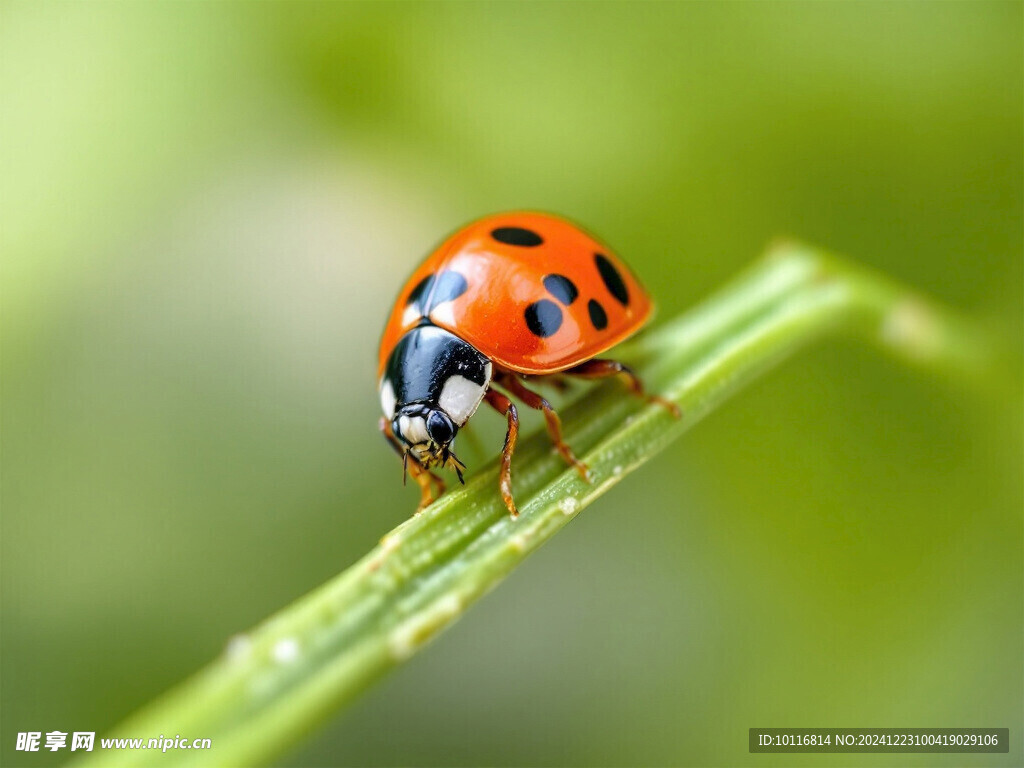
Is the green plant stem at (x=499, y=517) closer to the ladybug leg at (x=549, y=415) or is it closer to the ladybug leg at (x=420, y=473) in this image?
the ladybug leg at (x=549, y=415)

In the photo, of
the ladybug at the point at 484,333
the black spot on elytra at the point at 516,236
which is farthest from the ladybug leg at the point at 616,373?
the black spot on elytra at the point at 516,236

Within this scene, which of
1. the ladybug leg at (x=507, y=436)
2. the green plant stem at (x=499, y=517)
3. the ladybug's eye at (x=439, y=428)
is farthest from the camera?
the ladybug's eye at (x=439, y=428)

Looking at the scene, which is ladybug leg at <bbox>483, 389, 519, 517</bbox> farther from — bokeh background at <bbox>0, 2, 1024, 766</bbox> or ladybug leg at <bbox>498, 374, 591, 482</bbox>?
bokeh background at <bbox>0, 2, 1024, 766</bbox>

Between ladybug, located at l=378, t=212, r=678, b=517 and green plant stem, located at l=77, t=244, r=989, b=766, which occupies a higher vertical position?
ladybug, located at l=378, t=212, r=678, b=517

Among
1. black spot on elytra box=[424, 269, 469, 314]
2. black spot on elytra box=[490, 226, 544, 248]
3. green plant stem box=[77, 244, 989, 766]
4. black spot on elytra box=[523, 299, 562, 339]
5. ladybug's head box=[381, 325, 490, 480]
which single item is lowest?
green plant stem box=[77, 244, 989, 766]

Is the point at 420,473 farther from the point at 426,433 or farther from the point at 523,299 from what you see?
the point at 523,299

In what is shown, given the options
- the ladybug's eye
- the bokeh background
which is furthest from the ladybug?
the bokeh background
